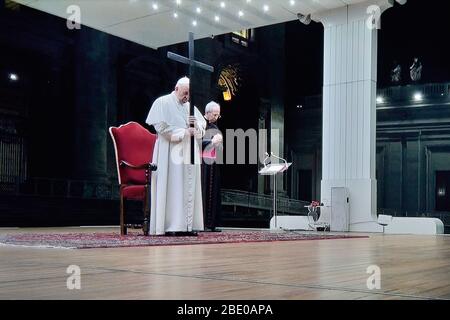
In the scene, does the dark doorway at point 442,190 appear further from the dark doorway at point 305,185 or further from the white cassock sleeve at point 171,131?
the white cassock sleeve at point 171,131

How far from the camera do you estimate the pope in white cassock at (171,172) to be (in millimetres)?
4266

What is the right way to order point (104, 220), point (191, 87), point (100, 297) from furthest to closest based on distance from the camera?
point (104, 220), point (191, 87), point (100, 297)

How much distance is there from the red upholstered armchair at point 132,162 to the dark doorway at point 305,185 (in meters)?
14.8

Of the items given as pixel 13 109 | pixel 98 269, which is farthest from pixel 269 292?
pixel 13 109

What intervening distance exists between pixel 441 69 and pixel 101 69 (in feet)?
33.9

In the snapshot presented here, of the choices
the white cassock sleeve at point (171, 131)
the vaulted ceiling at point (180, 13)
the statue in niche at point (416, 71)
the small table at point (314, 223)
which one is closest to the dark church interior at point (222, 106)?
the statue in niche at point (416, 71)

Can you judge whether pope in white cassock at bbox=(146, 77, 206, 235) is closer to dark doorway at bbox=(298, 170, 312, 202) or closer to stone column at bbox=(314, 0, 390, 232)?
stone column at bbox=(314, 0, 390, 232)

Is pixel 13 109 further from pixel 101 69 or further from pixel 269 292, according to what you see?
pixel 269 292

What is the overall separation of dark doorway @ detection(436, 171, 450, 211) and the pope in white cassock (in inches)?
619

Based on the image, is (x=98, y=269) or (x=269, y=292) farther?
(x=98, y=269)

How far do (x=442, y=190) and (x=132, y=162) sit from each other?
15.9m

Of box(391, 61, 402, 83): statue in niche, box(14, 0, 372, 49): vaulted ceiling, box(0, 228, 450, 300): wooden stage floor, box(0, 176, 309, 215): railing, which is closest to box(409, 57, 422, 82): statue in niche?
box(391, 61, 402, 83): statue in niche

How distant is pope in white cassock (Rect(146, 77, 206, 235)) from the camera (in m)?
4.27

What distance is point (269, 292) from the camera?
1.22 m
